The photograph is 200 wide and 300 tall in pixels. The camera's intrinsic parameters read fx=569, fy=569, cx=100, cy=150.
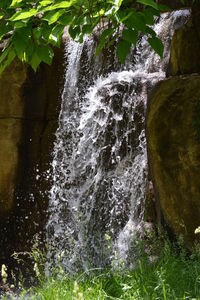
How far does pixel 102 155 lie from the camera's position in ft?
21.6

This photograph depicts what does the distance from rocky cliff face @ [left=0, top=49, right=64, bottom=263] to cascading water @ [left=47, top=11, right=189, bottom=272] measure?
0.31m

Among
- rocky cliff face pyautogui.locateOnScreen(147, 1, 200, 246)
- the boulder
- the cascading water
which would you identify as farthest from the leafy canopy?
the boulder

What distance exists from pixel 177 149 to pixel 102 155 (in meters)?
2.00

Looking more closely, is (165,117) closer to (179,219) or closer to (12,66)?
(179,219)

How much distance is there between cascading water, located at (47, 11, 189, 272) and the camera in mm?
6055

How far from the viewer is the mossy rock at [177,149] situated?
461cm

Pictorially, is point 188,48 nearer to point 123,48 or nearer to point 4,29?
point 123,48

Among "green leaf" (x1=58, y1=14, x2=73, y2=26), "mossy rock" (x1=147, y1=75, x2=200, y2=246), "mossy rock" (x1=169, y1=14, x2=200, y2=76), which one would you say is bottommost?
"mossy rock" (x1=147, y1=75, x2=200, y2=246)

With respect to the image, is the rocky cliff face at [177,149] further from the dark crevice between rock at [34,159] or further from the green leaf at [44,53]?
the dark crevice between rock at [34,159]

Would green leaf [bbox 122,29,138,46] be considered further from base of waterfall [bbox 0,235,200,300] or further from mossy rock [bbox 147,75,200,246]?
mossy rock [bbox 147,75,200,246]

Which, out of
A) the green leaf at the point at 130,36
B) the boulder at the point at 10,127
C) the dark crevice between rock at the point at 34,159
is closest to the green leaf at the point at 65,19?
the green leaf at the point at 130,36

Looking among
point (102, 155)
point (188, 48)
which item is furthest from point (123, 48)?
point (102, 155)

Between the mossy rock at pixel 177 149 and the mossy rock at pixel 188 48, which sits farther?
the mossy rock at pixel 188 48

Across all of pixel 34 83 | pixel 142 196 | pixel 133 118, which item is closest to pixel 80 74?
pixel 34 83
